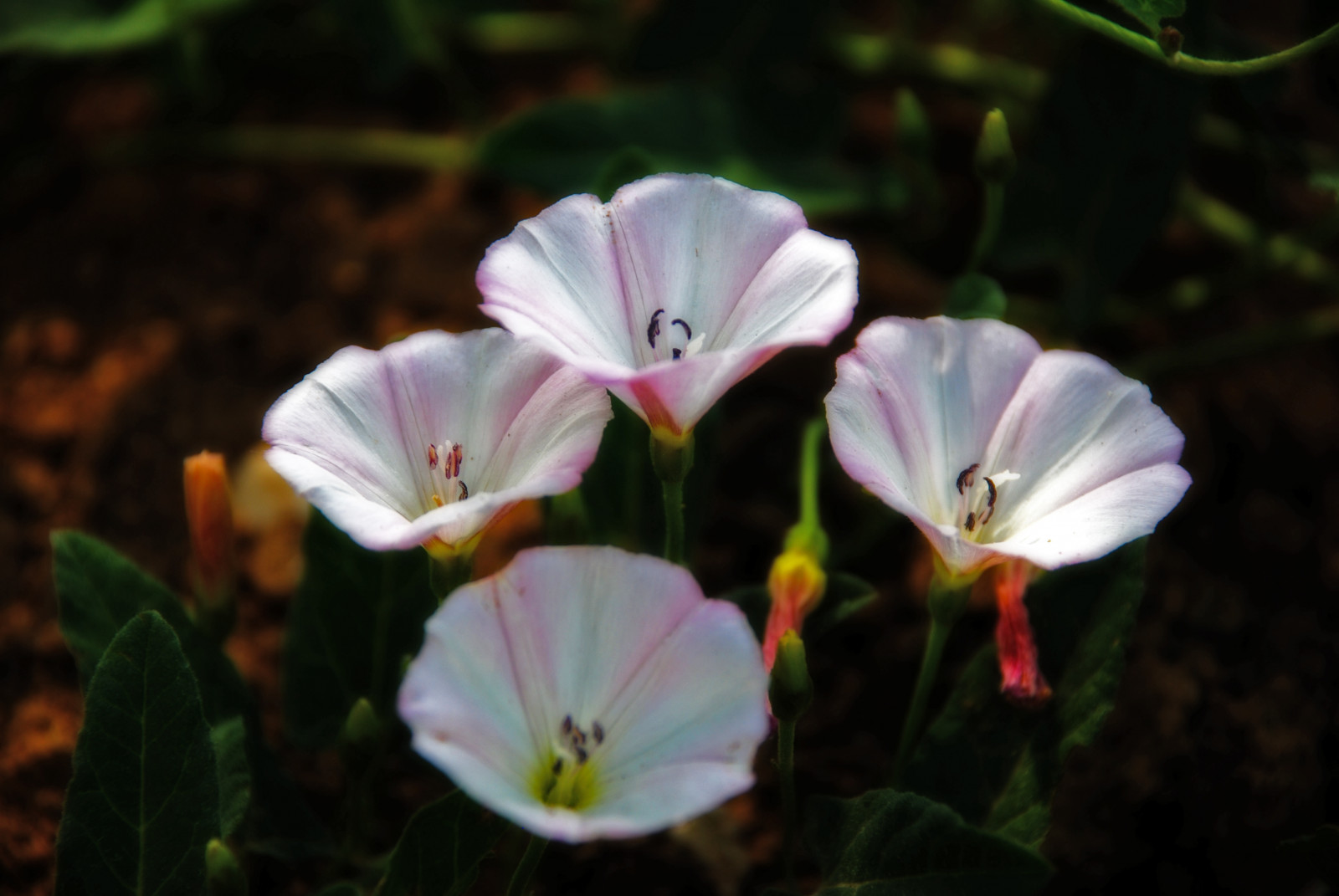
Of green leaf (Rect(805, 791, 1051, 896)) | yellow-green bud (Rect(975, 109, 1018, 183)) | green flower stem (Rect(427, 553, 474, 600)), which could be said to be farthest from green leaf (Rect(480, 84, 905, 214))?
green leaf (Rect(805, 791, 1051, 896))

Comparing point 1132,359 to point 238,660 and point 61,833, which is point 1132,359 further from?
point 61,833

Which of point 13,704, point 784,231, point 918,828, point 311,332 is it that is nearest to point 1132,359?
point 784,231

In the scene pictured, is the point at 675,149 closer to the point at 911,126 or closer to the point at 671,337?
the point at 911,126

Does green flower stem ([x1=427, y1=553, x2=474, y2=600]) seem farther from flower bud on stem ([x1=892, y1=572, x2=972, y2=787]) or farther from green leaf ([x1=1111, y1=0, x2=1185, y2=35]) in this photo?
green leaf ([x1=1111, y1=0, x2=1185, y2=35])

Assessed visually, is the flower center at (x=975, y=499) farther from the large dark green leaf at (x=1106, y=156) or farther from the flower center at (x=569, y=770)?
the large dark green leaf at (x=1106, y=156)

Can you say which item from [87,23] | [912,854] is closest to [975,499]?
[912,854]
